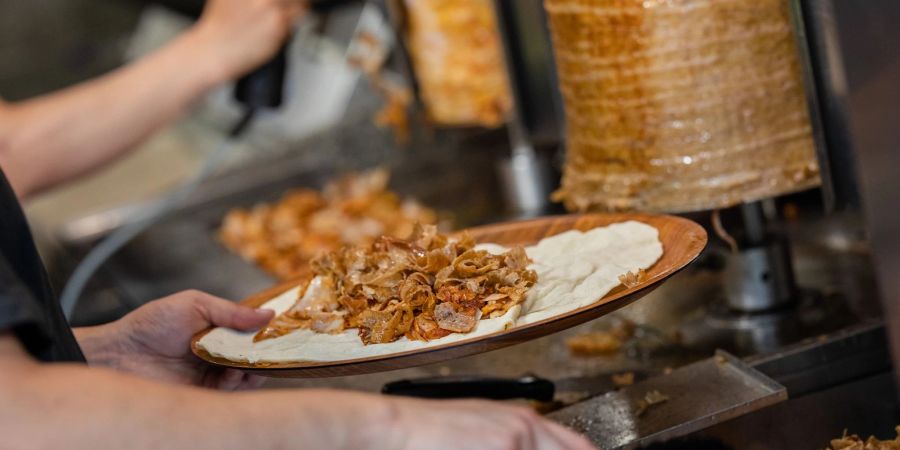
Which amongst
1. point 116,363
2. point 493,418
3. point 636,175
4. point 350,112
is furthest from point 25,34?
point 493,418

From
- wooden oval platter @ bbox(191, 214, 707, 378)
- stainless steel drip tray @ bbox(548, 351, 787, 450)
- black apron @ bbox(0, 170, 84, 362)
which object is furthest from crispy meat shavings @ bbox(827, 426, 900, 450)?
black apron @ bbox(0, 170, 84, 362)

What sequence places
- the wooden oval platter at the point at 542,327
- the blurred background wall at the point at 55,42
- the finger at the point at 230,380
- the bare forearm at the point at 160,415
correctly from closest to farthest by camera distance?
the bare forearm at the point at 160,415
the wooden oval platter at the point at 542,327
the finger at the point at 230,380
the blurred background wall at the point at 55,42

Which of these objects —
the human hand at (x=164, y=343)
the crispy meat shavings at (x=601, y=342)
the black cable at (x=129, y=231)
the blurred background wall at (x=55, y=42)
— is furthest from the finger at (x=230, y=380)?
the blurred background wall at (x=55, y=42)

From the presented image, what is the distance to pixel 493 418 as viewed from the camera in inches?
33.3

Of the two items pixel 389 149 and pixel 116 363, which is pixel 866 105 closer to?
pixel 116 363

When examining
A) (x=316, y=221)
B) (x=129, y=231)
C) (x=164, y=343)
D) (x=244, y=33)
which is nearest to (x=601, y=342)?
(x=164, y=343)

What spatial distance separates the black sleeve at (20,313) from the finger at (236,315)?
1.34 feet

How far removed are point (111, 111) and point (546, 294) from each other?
169 cm

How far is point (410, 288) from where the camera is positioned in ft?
3.75

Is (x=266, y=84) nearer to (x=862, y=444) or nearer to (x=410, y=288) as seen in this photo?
(x=410, y=288)

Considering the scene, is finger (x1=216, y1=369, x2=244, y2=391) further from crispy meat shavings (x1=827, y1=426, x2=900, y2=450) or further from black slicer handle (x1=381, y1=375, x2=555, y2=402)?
crispy meat shavings (x1=827, y1=426, x2=900, y2=450)

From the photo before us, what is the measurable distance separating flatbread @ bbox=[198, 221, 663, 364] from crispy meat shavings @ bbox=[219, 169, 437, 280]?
1311mm

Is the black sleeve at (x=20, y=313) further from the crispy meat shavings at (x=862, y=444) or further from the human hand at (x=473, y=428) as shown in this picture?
the crispy meat shavings at (x=862, y=444)

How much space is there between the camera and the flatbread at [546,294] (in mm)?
1053
